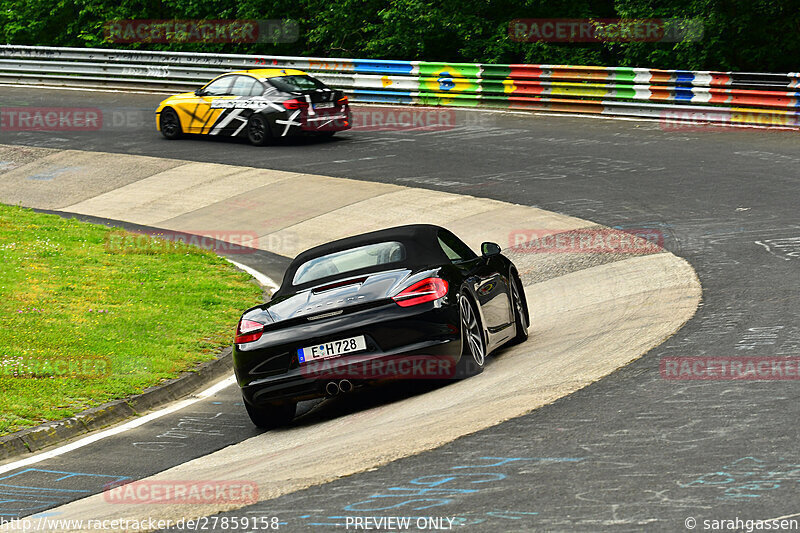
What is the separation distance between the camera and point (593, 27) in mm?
30078

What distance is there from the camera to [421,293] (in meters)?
8.37

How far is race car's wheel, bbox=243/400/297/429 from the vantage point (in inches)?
336

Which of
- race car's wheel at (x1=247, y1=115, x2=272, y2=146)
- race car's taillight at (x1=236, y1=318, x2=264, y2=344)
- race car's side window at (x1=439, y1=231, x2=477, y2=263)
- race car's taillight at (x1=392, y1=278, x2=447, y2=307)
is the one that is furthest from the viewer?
race car's wheel at (x1=247, y1=115, x2=272, y2=146)

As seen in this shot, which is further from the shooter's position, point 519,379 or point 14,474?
point 519,379

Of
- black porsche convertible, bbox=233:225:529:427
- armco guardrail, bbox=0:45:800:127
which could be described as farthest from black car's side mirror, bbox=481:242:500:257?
armco guardrail, bbox=0:45:800:127

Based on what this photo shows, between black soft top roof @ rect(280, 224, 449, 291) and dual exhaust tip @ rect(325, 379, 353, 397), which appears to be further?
black soft top roof @ rect(280, 224, 449, 291)

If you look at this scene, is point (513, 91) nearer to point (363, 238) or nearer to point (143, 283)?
point (143, 283)

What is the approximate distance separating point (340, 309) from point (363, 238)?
1474mm

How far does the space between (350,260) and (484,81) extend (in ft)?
62.0

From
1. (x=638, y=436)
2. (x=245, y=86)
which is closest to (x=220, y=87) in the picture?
(x=245, y=86)

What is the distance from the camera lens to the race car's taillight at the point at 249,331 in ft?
27.7

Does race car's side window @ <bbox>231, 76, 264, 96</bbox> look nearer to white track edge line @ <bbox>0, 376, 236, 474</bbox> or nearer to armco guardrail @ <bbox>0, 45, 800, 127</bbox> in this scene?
armco guardrail @ <bbox>0, 45, 800, 127</bbox>

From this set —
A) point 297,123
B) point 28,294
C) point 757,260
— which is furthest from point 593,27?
point 28,294

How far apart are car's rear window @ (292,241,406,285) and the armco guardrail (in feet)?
49.6
